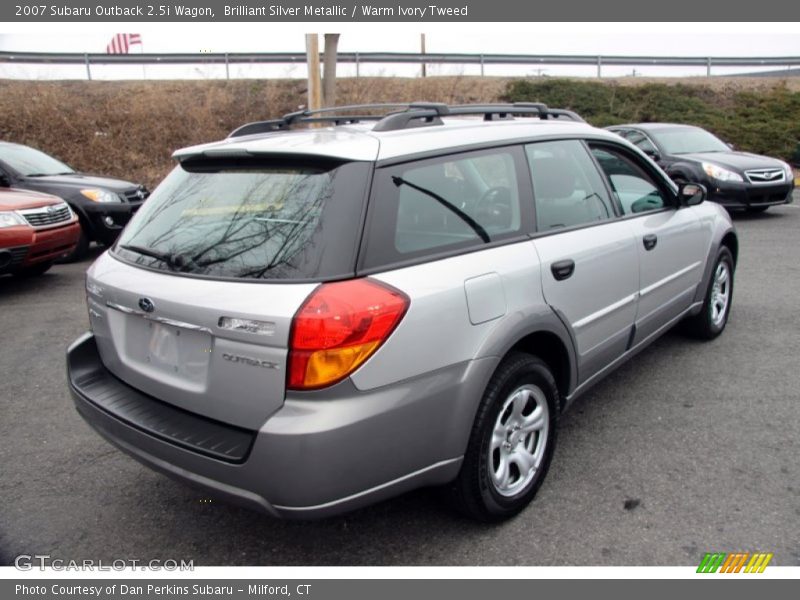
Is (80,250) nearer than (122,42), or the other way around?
(80,250)

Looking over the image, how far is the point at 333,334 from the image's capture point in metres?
2.20

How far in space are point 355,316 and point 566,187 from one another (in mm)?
1651

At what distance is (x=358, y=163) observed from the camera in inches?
97.3

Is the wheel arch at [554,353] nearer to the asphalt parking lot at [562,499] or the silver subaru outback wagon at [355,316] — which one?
the silver subaru outback wagon at [355,316]

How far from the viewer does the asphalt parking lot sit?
2705 mm

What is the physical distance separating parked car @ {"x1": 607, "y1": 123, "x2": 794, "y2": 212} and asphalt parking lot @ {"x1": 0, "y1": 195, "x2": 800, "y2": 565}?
6.48 metres

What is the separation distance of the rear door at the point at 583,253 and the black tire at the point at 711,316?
1446 millimetres

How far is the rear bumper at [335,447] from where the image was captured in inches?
86.4

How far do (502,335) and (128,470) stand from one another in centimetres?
206

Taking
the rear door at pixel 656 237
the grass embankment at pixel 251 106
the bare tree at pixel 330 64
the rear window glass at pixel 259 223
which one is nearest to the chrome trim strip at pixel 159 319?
the rear window glass at pixel 259 223

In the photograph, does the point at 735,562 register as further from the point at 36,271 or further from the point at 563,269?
the point at 36,271

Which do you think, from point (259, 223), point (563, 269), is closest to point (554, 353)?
point (563, 269)

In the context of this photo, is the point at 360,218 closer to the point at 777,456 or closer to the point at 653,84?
the point at 777,456

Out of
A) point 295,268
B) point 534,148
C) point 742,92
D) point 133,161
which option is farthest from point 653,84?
point 295,268
